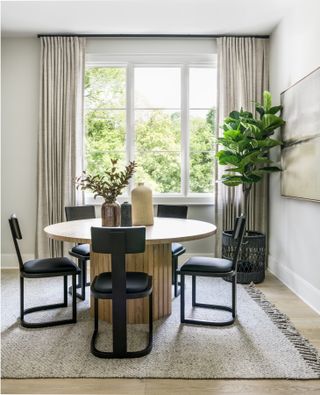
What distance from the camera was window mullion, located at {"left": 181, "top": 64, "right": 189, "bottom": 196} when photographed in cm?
448

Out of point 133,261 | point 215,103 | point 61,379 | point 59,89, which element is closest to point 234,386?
point 61,379

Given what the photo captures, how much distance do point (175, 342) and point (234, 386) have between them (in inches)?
22.1

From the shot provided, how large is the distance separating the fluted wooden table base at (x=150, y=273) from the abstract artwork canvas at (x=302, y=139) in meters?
1.35

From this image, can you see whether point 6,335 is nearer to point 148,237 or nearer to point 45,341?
point 45,341

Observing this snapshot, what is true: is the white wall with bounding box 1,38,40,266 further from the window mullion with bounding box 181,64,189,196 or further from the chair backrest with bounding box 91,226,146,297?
the chair backrest with bounding box 91,226,146,297

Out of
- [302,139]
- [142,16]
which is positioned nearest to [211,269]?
[302,139]

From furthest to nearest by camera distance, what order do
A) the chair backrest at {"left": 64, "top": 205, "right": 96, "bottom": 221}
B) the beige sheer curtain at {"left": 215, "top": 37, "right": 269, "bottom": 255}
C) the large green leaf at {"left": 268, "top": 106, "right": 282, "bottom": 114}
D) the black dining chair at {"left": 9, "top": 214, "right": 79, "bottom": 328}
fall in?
the beige sheer curtain at {"left": 215, "top": 37, "right": 269, "bottom": 255} < the large green leaf at {"left": 268, "top": 106, "right": 282, "bottom": 114} < the chair backrest at {"left": 64, "top": 205, "right": 96, "bottom": 221} < the black dining chair at {"left": 9, "top": 214, "right": 79, "bottom": 328}

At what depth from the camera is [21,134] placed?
14.6 feet

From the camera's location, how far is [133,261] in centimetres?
268

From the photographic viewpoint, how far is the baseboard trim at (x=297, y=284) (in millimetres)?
A: 2991

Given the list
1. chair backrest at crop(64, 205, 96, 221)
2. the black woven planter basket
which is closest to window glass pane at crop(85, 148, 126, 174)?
chair backrest at crop(64, 205, 96, 221)

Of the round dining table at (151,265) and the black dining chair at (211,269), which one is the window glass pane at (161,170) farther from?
the black dining chair at (211,269)

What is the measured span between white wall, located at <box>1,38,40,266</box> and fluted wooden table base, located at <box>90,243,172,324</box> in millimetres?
2048

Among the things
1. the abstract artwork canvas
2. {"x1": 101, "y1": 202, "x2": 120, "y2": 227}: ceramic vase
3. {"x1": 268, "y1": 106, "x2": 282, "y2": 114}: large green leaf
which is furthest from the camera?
{"x1": 268, "y1": 106, "x2": 282, "y2": 114}: large green leaf
